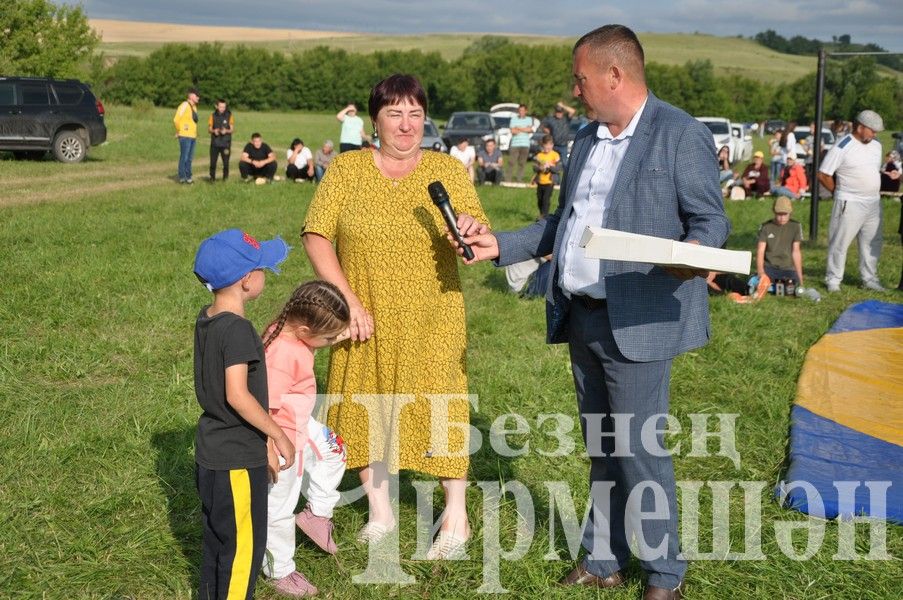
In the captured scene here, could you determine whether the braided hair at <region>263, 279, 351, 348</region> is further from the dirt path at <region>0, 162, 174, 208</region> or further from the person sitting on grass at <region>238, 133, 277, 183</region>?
the person sitting on grass at <region>238, 133, 277, 183</region>

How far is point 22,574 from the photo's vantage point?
384cm

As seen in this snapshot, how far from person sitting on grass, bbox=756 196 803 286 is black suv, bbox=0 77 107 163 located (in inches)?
686

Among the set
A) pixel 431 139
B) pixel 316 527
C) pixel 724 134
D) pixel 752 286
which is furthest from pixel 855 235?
pixel 724 134

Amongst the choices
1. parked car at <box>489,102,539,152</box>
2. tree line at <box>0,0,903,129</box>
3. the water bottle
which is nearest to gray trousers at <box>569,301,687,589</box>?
the water bottle

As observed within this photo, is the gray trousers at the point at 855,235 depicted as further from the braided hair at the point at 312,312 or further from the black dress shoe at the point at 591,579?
the braided hair at the point at 312,312

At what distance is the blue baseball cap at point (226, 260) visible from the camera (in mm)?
3127

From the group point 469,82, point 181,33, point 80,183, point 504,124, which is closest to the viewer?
point 80,183

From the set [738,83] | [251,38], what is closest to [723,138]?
[738,83]

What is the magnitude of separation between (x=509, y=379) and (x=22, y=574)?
11.3 ft

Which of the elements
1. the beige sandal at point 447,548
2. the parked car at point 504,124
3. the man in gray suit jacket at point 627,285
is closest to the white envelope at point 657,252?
the man in gray suit jacket at point 627,285

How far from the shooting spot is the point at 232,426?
3.17 meters

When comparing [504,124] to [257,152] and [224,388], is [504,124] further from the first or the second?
[224,388]

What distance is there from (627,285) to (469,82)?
196 feet

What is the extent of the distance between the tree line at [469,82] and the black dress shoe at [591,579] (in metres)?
56.2
